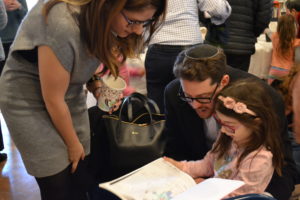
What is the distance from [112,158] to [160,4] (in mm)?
676

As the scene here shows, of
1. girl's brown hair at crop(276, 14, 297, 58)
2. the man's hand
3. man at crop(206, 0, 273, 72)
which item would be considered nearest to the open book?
man at crop(206, 0, 273, 72)

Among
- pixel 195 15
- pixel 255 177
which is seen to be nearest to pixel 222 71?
pixel 255 177

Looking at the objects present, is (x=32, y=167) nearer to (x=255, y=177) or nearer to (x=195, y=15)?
(x=255, y=177)

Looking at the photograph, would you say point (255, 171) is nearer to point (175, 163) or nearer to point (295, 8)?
point (175, 163)

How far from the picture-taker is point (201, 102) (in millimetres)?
1196

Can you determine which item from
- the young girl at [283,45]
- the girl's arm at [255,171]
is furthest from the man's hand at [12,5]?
the young girl at [283,45]

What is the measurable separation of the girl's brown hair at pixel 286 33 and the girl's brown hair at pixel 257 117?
1.94 meters

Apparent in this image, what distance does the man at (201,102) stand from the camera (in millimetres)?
1161

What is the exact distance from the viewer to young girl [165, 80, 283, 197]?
3.49ft

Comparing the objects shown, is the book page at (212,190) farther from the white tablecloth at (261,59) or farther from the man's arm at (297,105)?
the white tablecloth at (261,59)

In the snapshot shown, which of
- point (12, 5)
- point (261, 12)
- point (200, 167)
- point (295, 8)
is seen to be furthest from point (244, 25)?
point (12, 5)

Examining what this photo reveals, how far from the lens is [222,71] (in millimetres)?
1188

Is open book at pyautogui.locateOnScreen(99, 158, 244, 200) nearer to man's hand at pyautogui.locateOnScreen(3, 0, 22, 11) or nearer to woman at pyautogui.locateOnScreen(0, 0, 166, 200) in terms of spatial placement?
woman at pyautogui.locateOnScreen(0, 0, 166, 200)

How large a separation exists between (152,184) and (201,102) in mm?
338
